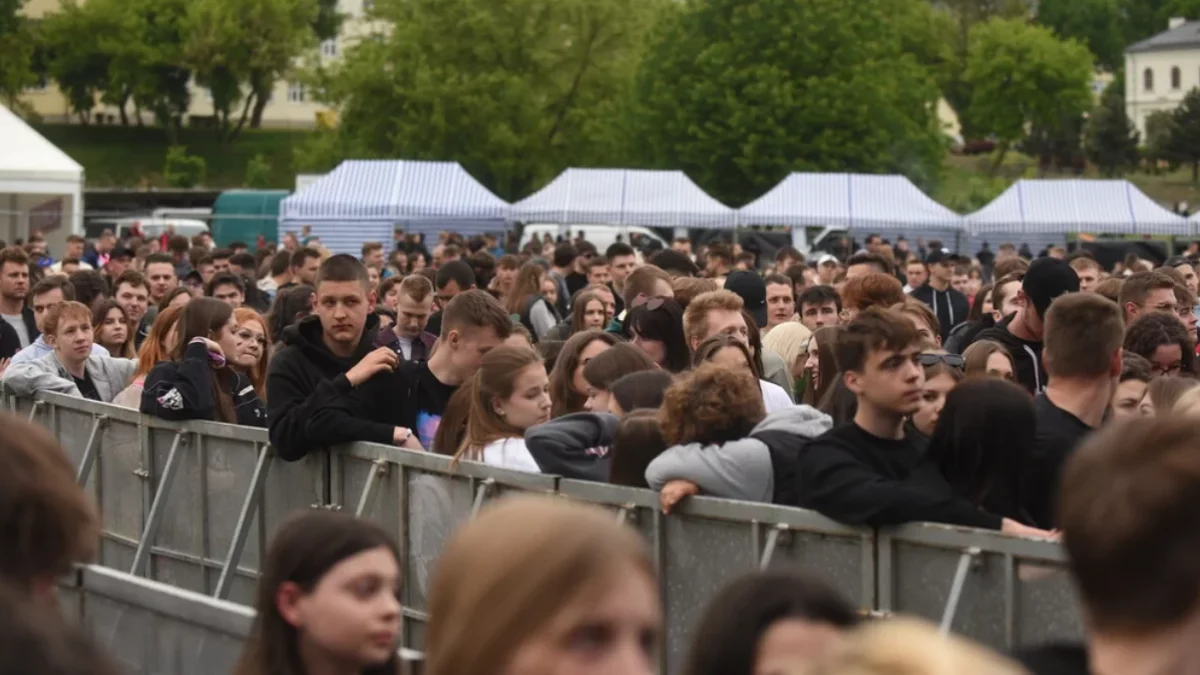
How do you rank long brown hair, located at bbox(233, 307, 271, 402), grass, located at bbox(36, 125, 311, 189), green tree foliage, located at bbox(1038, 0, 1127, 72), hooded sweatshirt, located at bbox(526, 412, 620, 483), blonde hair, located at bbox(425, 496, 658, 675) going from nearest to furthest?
blonde hair, located at bbox(425, 496, 658, 675) → hooded sweatshirt, located at bbox(526, 412, 620, 483) → long brown hair, located at bbox(233, 307, 271, 402) → grass, located at bbox(36, 125, 311, 189) → green tree foliage, located at bbox(1038, 0, 1127, 72)

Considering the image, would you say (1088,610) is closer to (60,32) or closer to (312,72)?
(312,72)

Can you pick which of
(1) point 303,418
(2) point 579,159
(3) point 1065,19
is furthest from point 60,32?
(1) point 303,418

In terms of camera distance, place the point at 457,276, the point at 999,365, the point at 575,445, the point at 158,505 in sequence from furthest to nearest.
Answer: the point at 457,276 → the point at 158,505 → the point at 999,365 → the point at 575,445

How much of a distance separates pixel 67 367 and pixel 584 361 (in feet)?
15.3

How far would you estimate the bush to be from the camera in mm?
99938

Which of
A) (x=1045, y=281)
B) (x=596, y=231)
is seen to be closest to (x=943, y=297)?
(x=1045, y=281)

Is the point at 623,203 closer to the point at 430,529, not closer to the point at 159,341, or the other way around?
the point at 159,341

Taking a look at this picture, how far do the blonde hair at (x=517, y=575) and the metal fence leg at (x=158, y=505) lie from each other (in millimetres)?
8084

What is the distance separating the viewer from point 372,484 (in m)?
9.27

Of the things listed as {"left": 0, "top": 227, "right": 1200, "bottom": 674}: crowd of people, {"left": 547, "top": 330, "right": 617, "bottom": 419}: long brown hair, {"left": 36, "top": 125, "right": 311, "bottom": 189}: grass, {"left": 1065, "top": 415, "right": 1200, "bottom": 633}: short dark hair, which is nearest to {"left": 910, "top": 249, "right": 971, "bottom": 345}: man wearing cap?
{"left": 0, "top": 227, "right": 1200, "bottom": 674}: crowd of people

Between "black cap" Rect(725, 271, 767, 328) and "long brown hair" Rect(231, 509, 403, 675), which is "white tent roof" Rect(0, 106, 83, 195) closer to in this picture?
"black cap" Rect(725, 271, 767, 328)

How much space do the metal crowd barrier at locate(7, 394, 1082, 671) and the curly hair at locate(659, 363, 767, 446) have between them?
217mm

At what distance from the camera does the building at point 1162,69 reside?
15025 centimetres

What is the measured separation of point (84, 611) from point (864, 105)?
231 ft
